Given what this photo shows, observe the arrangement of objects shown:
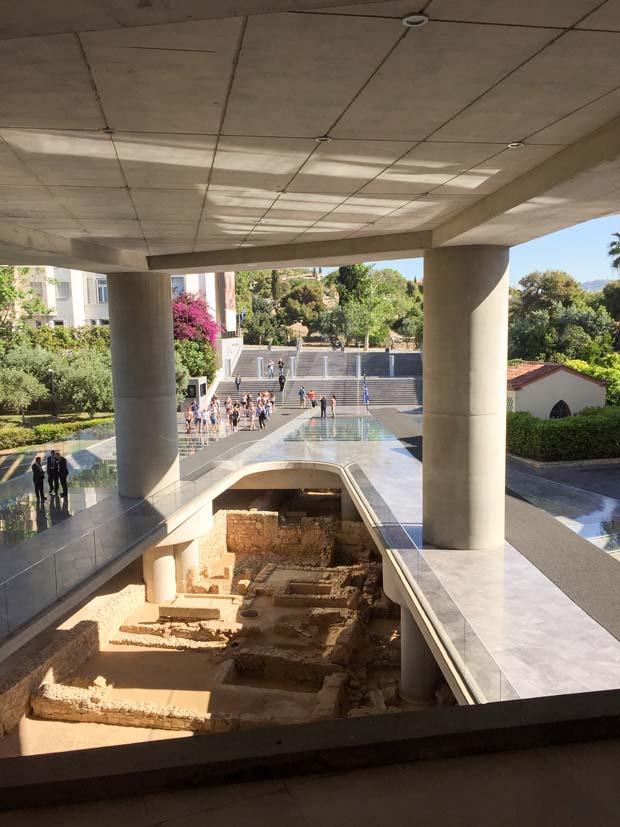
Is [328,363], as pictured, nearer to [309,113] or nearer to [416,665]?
[416,665]

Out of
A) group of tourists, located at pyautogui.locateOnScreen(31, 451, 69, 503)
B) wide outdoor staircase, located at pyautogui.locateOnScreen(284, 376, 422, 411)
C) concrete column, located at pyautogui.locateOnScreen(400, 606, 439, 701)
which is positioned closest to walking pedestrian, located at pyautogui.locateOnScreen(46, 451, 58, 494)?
group of tourists, located at pyautogui.locateOnScreen(31, 451, 69, 503)

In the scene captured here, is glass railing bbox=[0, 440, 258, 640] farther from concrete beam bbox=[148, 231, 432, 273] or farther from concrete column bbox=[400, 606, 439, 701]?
concrete column bbox=[400, 606, 439, 701]

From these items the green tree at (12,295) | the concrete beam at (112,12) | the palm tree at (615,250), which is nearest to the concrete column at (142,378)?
the concrete beam at (112,12)

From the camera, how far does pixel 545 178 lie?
773cm

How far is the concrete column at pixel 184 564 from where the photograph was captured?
1845 cm

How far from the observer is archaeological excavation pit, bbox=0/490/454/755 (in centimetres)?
1178

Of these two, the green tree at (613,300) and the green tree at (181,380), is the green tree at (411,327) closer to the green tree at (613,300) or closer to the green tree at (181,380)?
the green tree at (613,300)

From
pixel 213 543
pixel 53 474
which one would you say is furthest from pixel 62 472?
pixel 213 543

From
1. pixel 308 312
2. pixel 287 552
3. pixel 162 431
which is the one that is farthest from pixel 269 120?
pixel 308 312

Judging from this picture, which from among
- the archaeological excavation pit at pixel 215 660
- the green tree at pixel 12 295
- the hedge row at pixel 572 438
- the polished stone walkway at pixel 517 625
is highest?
the green tree at pixel 12 295

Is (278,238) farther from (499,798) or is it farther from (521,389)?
(521,389)

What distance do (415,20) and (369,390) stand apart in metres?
34.5

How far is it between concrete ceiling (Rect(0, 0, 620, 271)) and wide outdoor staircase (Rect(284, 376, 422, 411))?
2571 centimetres

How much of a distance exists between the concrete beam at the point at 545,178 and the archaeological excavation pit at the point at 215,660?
26.8 feet
